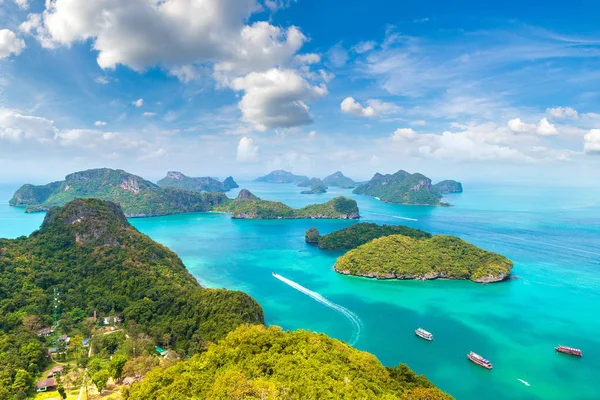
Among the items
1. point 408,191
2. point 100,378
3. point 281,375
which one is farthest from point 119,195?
point 281,375

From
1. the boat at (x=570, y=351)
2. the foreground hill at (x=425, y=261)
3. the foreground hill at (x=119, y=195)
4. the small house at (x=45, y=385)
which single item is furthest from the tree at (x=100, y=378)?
the foreground hill at (x=119, y=195)

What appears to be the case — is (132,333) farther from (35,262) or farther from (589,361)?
(589,361)

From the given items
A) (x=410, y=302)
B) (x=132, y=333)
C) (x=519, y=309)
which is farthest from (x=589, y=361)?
(x=132, y=333)

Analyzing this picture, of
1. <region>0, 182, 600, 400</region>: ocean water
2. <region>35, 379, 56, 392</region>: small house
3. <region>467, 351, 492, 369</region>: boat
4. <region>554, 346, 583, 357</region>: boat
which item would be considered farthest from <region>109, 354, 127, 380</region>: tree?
<region>554, 346, 583, 357</region>: boat

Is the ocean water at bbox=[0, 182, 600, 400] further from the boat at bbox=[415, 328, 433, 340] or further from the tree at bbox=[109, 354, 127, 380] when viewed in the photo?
the tree at bbox=[109, 354, 127, 380]

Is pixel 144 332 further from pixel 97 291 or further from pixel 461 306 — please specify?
pixel 461 306

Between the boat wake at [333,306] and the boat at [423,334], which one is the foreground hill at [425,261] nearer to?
the boat wake at [333,306]

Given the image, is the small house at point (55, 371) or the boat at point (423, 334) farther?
the boat at point (423, 334)
